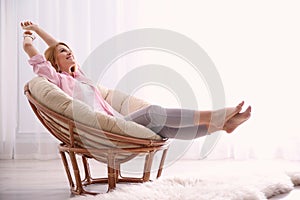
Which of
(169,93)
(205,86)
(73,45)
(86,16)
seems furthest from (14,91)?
(205,86)

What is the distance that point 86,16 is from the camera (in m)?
4.13

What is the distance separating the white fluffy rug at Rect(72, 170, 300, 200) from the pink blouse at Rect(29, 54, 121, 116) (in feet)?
2.15

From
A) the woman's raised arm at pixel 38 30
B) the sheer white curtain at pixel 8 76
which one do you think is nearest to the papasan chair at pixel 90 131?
the woman's raised arm at pixel 38 30

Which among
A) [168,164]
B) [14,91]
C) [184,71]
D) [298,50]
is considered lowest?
[168,164]

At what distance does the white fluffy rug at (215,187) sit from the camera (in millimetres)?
2092

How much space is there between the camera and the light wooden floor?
2.45 meters

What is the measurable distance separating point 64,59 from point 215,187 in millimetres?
1246

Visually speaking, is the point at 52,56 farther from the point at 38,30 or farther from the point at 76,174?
the point at 76,174

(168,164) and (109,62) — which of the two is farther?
(109,62)

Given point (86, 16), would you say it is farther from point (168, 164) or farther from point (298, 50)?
point (298, 50)

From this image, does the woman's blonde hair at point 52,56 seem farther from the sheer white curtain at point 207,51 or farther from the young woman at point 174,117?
the sheer white curtain at point 207,51

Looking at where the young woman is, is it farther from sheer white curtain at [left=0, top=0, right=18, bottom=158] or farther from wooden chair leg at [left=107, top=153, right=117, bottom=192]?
sheer white curtain at [left=0, top=0, right=18, bottom=158]

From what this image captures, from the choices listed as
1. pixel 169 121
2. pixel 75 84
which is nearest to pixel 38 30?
pixel 75 84

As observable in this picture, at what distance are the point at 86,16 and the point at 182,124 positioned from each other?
2091mm
